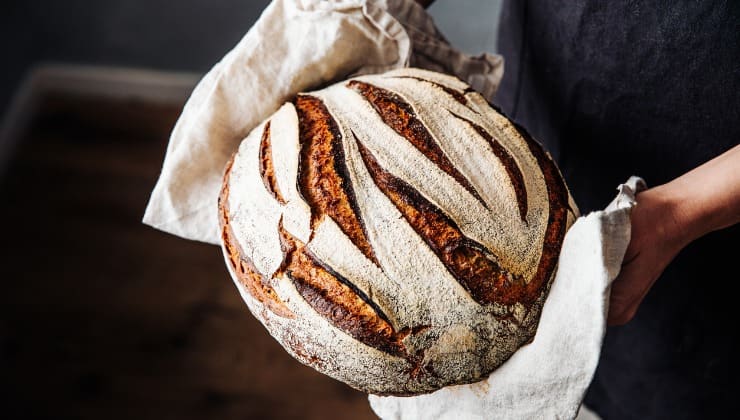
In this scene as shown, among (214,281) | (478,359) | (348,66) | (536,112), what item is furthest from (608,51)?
(214,281)

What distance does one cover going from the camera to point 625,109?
0.89m

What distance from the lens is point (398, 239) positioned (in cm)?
64

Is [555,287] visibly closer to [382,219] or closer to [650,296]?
[382,219]

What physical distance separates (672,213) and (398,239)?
10.4 inches

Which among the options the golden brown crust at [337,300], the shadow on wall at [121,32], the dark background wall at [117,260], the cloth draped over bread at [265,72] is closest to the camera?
the golden brown crust at [337,300]

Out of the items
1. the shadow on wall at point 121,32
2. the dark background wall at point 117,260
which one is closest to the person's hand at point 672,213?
the dark background wall at point 117,260

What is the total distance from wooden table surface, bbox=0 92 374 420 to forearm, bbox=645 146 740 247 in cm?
114

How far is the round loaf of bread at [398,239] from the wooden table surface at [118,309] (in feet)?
3.50

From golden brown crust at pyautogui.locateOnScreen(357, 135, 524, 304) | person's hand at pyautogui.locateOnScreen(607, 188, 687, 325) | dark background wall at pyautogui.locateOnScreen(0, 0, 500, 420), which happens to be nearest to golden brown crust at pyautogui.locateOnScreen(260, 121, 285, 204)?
golden brown crust at pyautogui.locateOnScreen(357, 135, 524, 304)

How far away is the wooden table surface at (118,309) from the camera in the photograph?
5.64 feet

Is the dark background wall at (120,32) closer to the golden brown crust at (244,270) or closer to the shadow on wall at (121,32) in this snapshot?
the shadow on wall at (121,32)

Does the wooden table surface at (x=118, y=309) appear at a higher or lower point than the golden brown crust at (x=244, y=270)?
lower

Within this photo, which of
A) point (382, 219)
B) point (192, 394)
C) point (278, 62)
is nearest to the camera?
point (382, 219)

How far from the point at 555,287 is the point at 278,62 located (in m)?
0.38
